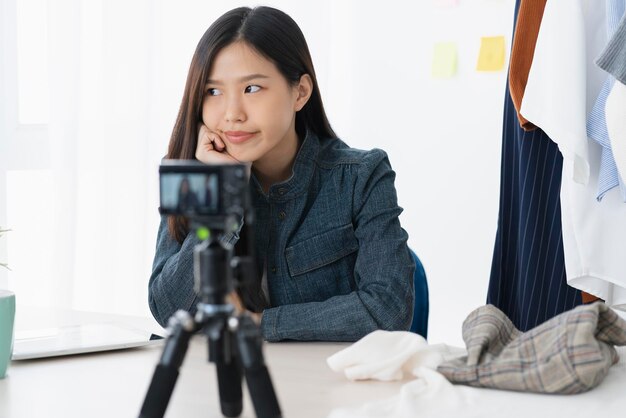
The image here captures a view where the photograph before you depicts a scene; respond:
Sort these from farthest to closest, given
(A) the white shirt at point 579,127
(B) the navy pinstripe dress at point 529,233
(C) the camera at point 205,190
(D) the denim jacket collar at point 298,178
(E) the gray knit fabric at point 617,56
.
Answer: (B) the navy pinstripe dress at point 529,233 → (A) the white shirt at point 579,127 → (E) the gray knit fabric at point 617,56 → (D) the denim jacket collar at point 298,178 → (C) the camera at point 205,190

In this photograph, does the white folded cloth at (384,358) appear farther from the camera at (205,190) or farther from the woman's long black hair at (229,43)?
the woman's long black hair at (229,43)

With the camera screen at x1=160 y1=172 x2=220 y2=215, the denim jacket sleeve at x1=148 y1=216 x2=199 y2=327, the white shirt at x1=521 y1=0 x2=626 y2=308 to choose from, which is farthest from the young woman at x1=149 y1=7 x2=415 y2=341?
the camera screen at x1=160 y1=172 x2=220 y2=215

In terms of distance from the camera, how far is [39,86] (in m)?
2.82

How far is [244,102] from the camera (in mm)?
1618

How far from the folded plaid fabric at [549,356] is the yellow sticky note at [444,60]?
2.26 metres

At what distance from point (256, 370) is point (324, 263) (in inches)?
34.5

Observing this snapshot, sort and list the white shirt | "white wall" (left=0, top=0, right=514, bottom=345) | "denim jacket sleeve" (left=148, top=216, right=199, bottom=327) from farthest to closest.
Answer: "white wall" (left=0, top=0, right=514, bottom=345), the white shirt, "denim jacket sleeve" (left=148, top=216, right=199, bottom=327)

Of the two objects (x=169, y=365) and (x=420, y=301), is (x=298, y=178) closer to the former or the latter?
(x=420, y=301)

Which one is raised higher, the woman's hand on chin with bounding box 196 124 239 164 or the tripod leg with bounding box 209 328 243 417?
the woman's hand on chin with bounding box 196 124 239 164

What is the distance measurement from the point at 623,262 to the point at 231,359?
4.79ft

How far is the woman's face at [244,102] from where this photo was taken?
5.28 ft

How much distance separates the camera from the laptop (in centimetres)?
128

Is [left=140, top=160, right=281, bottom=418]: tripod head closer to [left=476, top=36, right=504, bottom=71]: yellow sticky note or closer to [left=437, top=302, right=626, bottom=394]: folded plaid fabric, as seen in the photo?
[left=437, top=302, right=626, bottom=394]: folded plaid fabric

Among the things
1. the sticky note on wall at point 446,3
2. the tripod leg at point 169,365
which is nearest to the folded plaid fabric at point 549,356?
the tripod leg at point 169,365
